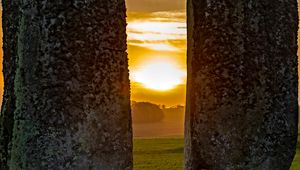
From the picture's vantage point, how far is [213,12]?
42.7 feet

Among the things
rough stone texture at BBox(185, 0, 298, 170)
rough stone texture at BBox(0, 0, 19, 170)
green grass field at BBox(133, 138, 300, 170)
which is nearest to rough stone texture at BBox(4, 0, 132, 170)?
rough stone texture at BBox(0, 0, 19, 170)

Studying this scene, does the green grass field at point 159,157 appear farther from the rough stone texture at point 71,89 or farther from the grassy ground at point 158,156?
the rough stone texture at point 71,89

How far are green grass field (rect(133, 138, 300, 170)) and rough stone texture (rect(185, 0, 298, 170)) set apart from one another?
1933cm

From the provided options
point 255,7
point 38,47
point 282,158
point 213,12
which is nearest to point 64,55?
point 38,47

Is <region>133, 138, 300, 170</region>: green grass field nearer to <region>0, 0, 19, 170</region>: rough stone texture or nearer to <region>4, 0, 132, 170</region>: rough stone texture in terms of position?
<region>0, 0, 19, 170</region>: rough stone texture

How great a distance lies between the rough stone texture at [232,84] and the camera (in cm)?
1309

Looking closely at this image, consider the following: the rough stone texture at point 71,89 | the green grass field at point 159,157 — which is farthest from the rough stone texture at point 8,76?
the green grass field at point 159,157

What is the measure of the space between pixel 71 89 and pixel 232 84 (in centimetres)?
369

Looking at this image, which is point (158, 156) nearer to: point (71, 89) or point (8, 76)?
point (8, 76)

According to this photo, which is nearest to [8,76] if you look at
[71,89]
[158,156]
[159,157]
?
[71,89]

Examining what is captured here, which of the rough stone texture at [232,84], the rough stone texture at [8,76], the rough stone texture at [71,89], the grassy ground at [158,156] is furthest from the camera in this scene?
the grassy ground at [158,156]

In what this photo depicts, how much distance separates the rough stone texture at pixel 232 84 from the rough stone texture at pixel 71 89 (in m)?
2.53

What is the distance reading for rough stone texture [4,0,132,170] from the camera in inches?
425

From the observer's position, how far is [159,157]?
3997 cm
